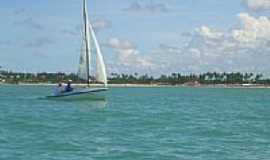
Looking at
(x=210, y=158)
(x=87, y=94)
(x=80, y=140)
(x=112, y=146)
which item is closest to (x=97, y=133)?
(x=80, y=140)

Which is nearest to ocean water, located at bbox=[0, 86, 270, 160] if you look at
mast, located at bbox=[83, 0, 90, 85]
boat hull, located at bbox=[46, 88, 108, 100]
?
boat hull, located at bbox=[46, 88, 108, 100]

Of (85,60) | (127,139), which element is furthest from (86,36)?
(127,139)

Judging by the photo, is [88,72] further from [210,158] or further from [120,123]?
[210,158]

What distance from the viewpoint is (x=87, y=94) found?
73.1 metres

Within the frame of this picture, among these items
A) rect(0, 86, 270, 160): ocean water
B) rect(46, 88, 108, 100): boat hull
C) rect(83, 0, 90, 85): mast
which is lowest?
rect(0, 86, 270, 160): ocean water

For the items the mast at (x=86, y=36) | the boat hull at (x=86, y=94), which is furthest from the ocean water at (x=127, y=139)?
the mast at (x=86, y=36)

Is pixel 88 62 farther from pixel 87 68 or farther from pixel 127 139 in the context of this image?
pixel 127 139

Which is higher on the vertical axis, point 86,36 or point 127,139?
point 86,36

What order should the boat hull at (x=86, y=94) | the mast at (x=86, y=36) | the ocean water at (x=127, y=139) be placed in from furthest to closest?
the mast at (x=86, y=36) < the boat hull at (x=86, y=94) < the ocean water at (x=127, y=139)

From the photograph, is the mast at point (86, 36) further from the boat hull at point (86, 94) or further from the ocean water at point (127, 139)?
the ocean water at point (127, 139)

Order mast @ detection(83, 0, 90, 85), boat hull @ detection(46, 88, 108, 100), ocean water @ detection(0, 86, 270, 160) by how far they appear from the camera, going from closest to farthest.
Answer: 1. ocean water @ detection(0, 86, 270, 160)
2. boat hull @ detection(46, 88, 108, 100)
3. mast @ detection(83, 0, 90, 85)

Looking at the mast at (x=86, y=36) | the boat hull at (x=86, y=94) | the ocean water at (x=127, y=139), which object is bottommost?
the ocean water at (x=127, y=139)

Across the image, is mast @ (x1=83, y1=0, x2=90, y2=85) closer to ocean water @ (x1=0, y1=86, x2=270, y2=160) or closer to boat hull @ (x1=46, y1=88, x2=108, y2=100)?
boat hull @ (x1=46, y1=88, x2=108, y2=100)

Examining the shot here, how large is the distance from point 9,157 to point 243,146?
12145mm
